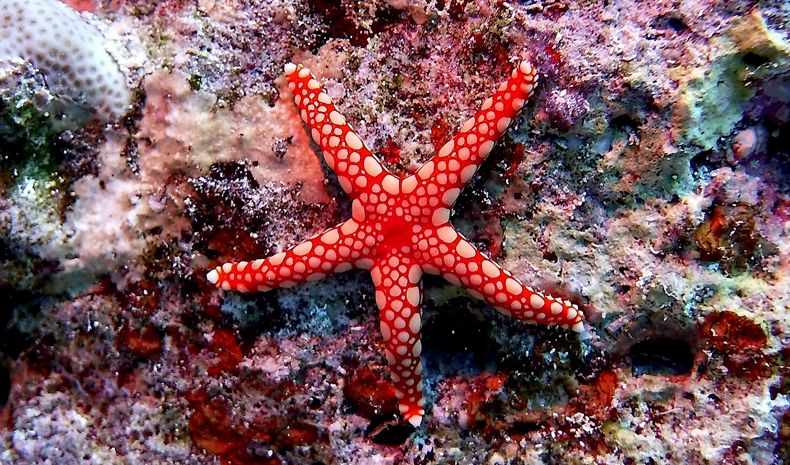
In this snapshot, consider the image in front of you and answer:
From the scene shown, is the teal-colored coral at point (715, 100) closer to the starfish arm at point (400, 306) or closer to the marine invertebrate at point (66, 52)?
the starfish arm at point (400, 306)

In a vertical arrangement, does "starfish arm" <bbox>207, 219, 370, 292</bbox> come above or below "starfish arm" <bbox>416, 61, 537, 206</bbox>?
below

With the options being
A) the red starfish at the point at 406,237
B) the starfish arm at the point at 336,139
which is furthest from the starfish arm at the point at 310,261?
the starfish arm at the point at 336,139

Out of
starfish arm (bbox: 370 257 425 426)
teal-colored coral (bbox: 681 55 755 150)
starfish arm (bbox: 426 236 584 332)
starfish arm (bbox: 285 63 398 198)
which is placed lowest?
starfish arm (bbox: 370 257 425 426)

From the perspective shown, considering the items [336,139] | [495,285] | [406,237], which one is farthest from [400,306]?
[336,139]

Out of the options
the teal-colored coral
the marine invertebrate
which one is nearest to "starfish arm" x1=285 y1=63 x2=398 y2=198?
the marine invertebrate

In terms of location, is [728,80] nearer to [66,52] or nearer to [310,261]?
[310,261]

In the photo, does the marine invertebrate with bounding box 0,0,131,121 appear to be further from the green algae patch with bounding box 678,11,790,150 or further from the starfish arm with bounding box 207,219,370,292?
the green algae patch with bounding box 678,11,790,150

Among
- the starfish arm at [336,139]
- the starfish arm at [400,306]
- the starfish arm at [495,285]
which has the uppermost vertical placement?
the starfish arm at [336,139]
